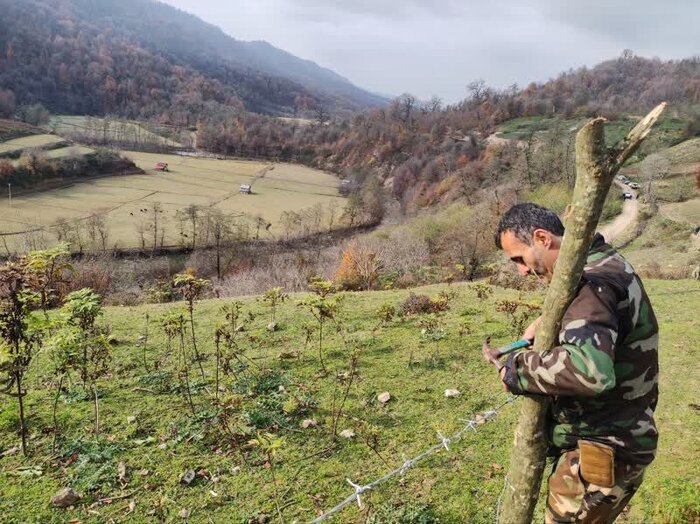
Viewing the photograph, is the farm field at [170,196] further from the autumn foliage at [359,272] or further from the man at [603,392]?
the man at [603,392]

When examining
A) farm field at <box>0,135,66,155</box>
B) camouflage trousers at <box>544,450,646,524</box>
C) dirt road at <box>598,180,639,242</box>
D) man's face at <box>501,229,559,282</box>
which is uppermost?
man's face at <box>501,229,559,282</box>

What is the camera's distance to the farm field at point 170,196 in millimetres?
60531

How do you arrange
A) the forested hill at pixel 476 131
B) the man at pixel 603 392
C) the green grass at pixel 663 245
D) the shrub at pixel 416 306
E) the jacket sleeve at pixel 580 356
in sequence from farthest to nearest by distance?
the forested hill at pixel 476 131, the green grass at pixel 663 245, the shrub at pixel 416 306, the man at pixel 603 392, the jacket sleeve at pixel 580 356

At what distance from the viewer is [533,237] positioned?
274cm

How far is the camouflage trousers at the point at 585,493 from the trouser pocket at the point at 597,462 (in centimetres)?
9

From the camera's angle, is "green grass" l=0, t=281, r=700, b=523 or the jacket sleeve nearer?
the jacket sleeve

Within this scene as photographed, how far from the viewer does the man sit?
7.72 ft

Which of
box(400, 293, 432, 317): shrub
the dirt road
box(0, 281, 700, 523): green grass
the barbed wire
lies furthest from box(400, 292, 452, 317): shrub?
the dirt road

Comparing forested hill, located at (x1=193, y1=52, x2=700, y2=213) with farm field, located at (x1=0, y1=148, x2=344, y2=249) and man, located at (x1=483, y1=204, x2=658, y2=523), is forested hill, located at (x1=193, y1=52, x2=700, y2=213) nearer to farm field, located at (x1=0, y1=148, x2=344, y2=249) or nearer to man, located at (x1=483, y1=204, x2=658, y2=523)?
farm field, located at (x1=0, y1=148, x2=344, y2=249)

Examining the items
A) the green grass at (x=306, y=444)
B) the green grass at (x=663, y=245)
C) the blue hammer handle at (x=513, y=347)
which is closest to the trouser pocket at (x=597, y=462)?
the blue hammer handle at (x=513, y=347)

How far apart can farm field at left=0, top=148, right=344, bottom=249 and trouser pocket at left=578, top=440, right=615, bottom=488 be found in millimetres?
58199

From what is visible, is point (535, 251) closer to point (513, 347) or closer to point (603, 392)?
point (513, 347)

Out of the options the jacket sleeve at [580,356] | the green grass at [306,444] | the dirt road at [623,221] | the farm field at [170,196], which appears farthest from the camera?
the farm field at [170,196]

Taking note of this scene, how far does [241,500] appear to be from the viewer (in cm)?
491
